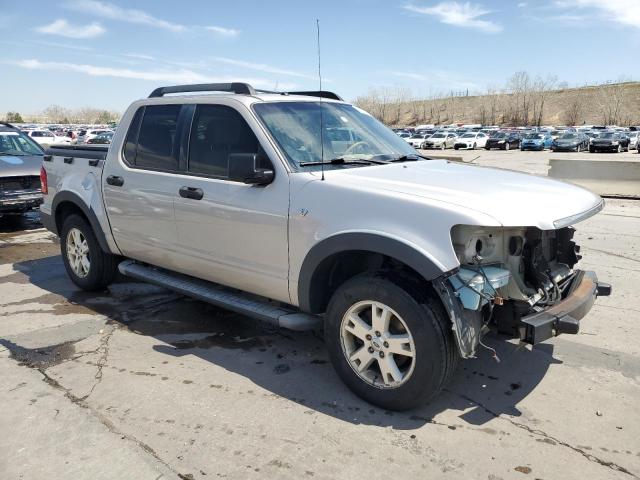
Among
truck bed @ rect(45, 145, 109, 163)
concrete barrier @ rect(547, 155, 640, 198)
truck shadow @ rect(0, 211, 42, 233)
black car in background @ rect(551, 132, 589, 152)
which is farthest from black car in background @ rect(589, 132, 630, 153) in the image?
truck bed @ rect(45, 145, 109, 163)

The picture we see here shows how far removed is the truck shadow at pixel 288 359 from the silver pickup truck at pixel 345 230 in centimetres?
23

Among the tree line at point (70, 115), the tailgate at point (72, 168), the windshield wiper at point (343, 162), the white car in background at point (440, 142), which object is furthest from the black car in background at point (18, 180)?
the tree line at point (70, 115)

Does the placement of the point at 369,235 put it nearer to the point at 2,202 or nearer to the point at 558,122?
the point at 2,202

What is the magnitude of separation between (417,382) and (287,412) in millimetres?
833

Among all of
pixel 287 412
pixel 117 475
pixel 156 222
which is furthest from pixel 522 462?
pixel 156 222

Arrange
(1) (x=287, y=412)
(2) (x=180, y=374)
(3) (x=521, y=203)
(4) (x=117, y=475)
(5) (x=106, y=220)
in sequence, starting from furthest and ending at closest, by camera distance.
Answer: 1. (5) (x=106, y=220)
2. (2) (x=180, y=374)
3. (1) (x=287, y=412)
4. (3) (x=521, y=203)
5. (4) (x=117, y=475)

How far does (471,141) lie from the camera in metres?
49.4

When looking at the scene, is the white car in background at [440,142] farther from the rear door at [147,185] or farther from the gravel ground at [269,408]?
the rear door at [147,185]

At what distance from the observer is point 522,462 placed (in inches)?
113

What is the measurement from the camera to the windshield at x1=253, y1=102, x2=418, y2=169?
394cm

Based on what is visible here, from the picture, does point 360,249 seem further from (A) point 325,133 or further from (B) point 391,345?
(A) point 325,133

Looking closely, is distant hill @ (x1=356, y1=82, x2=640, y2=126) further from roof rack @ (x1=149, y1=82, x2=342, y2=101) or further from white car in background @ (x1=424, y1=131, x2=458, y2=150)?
roof rack @ (x1=149, y1=82, x2=342, y2=101)

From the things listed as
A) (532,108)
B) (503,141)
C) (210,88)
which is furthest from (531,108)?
(210,88)

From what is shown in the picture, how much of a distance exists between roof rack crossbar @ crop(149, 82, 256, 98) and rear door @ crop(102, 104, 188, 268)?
25 cm
